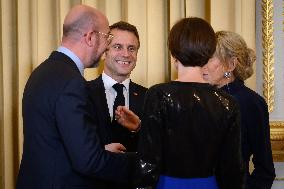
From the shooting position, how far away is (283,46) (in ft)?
10.6

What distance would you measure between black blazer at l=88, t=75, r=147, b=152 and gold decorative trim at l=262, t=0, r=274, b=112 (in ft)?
3.27

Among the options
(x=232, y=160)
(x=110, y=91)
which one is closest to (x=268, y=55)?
(x=110, y=91)

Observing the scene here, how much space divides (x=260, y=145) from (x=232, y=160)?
37 cm

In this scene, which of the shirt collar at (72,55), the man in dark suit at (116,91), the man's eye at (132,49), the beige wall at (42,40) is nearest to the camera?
the shirt collar at (72,55)

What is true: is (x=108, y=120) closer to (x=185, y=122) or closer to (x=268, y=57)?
(x=185, y=122)

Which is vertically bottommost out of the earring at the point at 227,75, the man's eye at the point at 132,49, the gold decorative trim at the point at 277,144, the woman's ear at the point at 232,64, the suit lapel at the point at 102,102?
the gold decorative trim at the point at 277,144

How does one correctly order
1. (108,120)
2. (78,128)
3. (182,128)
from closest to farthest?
(182,128), (78,128), (108,120)

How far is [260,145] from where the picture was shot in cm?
206

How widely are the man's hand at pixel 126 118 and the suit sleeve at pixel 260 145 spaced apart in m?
0.59

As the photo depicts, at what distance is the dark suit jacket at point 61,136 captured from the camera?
1.73 m

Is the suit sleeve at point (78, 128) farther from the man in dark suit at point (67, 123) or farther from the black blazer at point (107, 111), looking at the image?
the black blazer at point (107, 111)

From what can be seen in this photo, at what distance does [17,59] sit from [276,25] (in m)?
1.96

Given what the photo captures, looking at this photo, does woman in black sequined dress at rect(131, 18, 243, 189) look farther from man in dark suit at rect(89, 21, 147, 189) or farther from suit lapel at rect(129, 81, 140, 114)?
suit lapel at rect(129, 81, 140, 114)

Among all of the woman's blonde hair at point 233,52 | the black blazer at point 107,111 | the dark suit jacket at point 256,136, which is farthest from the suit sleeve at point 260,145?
the black blazer at point 107,111
